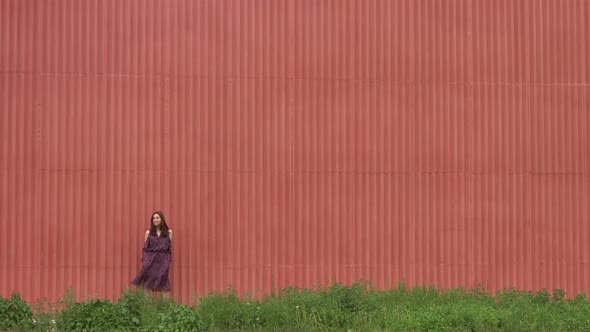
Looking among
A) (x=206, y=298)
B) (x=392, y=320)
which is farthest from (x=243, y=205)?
(x=392, y=320)

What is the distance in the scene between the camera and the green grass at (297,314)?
12.7 metres

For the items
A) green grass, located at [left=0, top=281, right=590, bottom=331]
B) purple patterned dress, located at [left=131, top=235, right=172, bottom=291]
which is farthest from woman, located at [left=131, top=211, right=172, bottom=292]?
green grass, located at [left=0, top=281, right=590, bottom=331]

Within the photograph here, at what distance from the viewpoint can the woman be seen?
563 inches

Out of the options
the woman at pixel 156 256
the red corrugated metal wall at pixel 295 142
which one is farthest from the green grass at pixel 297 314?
the red corrugated metal wall at pixel 295 142

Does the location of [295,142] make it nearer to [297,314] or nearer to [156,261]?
[156,261]

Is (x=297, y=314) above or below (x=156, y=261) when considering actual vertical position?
below

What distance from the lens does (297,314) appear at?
1313cm

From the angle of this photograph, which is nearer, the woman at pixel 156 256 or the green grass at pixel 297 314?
the green grass at pixel 297 314

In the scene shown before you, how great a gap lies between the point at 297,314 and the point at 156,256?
2598 mm

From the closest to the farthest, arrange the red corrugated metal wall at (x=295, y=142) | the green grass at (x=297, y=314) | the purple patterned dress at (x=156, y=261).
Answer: the green grass at (x=297, y=314), the purple patterned dress at (x=156, y=261), the red corrugated metal wall at (x=295, y=142)

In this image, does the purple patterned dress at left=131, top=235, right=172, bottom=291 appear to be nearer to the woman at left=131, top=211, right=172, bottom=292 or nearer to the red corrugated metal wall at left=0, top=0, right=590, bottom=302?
the woman at left=131, top=211, right=172, bottom=292

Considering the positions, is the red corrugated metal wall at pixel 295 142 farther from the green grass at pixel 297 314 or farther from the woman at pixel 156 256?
the green grass at pixel 297 314

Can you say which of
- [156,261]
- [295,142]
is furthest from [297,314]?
[295,142]

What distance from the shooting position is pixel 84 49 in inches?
579
